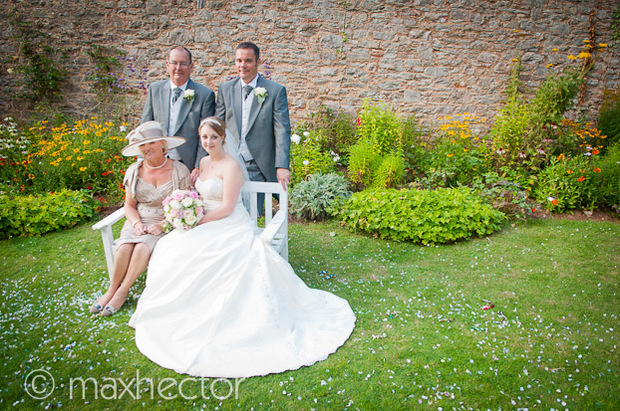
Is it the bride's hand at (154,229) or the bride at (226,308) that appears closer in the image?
the bride at (226,308)

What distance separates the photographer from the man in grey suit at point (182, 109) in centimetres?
373

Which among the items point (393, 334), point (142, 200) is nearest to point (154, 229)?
point (142, 200)

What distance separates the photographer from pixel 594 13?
23.8ft

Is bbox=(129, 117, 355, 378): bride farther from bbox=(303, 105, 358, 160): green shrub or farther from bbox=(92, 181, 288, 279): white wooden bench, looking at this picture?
bbox=(303, 105, 358, 160): green shrub

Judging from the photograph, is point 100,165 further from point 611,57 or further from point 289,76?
point 611,57

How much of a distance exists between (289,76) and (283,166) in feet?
14.4

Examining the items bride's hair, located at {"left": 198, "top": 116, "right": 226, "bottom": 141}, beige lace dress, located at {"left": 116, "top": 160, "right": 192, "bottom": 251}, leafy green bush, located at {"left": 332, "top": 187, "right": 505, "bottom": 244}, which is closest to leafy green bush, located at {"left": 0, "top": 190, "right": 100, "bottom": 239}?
beige lace dress, located at {"left": 116, "top": 160, "right": 192, "bottom": 251}

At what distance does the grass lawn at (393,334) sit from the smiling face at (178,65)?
212 centimetres

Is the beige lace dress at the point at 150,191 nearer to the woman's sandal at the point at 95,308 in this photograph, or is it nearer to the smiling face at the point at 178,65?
the woman's sandal at the point at 95,308

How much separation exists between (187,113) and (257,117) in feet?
2.36

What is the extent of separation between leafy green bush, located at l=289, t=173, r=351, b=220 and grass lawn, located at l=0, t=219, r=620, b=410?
88 cm

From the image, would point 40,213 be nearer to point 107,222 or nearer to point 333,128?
point 107,222

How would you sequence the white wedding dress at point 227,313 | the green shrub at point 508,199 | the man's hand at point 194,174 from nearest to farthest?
the white wedding dress at point 227,313 → the man's hand at point 194,174 → the green shrub at point 508,199

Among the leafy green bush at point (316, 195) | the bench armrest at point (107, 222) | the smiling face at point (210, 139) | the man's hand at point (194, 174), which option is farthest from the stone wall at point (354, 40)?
the bench armrest at point (107, 222)
